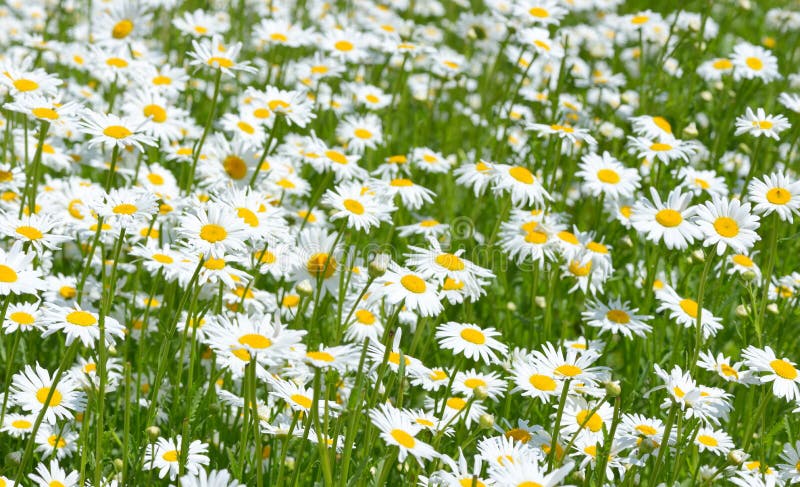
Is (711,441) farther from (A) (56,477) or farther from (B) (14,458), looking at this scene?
(B) (14,458)

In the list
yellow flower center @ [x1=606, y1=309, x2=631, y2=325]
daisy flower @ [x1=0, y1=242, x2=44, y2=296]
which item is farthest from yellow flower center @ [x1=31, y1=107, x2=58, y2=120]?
yellow flower center @ [x1=606, y1=309, x2=631, y2=325]

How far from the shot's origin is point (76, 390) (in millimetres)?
3311


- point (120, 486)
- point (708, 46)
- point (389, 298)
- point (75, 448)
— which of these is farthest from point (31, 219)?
point (708, 46)

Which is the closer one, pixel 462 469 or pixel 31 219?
pixel 462 469

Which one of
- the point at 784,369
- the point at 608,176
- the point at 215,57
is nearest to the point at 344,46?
the point at 215,57

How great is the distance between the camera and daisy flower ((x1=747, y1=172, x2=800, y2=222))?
11.6 feet

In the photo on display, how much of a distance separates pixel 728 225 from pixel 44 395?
250cm

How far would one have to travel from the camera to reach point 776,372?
3.18 metres

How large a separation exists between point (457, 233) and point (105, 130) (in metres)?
2.15

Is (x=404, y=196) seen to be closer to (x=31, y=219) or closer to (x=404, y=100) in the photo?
(x=31, y=219)

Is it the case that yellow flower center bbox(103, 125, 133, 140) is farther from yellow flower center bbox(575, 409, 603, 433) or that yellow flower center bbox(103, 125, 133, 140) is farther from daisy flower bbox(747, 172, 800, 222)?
daisy flower bbox(747, 172, 800, 222)

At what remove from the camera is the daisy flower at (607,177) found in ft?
14.2

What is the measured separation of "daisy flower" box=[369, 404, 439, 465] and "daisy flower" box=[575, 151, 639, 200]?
213 centimetres

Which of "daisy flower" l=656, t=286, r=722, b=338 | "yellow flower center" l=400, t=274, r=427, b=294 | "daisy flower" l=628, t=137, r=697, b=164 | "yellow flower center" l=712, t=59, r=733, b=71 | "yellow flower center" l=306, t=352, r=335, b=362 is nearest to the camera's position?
"yellow flower center" l=306, t=352, r=335, b=362
